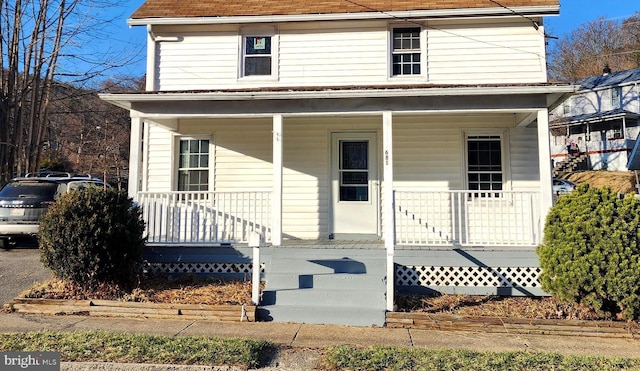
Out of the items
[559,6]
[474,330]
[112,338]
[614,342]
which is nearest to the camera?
[112,338]

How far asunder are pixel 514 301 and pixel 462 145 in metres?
3.66

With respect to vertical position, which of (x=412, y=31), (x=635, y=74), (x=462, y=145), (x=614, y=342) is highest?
(x=635, y=74)

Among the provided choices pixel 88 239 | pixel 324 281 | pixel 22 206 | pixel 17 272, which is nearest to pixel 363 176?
pixel 324 281

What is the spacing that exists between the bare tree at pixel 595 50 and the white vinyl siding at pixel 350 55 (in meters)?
41.4

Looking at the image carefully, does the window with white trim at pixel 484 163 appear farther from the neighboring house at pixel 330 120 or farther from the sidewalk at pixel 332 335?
the sidewalk at pixel 332 335

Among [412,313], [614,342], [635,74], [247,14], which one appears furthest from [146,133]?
[635,74]

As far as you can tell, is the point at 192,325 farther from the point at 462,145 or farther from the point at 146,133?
the point at 462,145

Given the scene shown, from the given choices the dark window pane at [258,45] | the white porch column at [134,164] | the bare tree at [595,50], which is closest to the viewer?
Answer: the white porch column at [134,164]

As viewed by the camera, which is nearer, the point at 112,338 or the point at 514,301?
the point at 112,338

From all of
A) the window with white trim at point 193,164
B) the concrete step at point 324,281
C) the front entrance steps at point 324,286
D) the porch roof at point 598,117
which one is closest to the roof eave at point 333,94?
the window with white trim at point 193,164

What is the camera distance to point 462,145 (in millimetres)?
9219

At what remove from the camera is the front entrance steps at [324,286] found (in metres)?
6.11

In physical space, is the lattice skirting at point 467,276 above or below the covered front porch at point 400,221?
below

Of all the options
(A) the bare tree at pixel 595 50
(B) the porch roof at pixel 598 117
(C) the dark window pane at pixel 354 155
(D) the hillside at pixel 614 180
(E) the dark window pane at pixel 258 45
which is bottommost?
(C) the dark window pane at pixel 354 155
